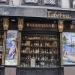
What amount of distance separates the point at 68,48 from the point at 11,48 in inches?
113

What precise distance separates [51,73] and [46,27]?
2336 millimetres

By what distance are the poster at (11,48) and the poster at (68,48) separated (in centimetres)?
241

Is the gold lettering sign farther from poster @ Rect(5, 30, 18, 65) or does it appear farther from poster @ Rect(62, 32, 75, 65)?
poster @ Rect(5, 30, 18, 65)

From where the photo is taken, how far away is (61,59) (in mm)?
15156

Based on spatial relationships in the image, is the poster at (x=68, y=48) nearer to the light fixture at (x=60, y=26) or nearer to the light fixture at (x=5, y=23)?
the light fixture at (x=60, y=26)

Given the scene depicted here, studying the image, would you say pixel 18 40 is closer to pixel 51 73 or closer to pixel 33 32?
pixel 33 32

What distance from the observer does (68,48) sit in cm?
1528

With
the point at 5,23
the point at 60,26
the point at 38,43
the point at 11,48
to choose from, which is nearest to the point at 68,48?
the point at 60,26

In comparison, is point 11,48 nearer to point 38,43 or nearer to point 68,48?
point 38,43

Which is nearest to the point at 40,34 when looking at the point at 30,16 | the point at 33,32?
the point at 33,32

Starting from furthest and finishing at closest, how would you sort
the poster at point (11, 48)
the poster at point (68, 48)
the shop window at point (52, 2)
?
1. the shop window at point (52, 2)
2. the poster at point (68, 48)
3. the poster at point (11, 48)

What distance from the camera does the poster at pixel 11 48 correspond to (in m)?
14.7

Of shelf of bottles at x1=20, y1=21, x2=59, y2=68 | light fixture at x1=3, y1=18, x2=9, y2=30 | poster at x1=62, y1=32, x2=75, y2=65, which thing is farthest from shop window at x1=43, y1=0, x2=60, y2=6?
light fixture at x1=3, y1=18, x2=9, y2=30

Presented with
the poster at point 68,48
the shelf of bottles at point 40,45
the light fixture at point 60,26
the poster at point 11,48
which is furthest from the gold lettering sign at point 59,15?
the poster at point 11,48
